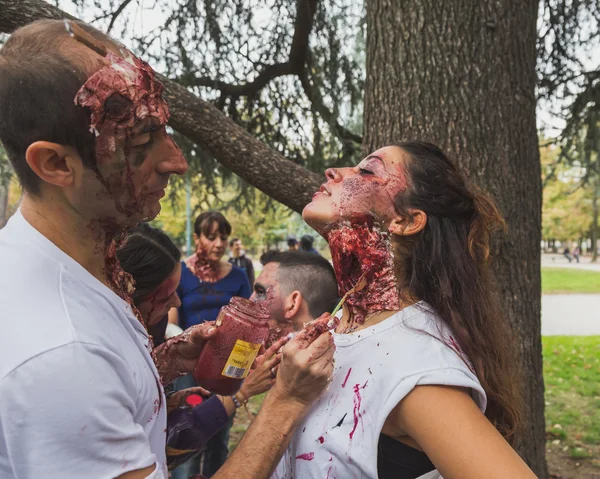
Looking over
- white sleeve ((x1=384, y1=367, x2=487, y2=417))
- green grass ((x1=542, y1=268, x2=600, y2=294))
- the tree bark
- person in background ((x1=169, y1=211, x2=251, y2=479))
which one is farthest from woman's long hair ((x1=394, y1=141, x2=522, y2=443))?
green grass ((x1=542, y1=268, x2=600, y2=294))

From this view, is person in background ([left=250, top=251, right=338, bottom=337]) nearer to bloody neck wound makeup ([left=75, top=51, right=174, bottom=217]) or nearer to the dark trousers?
bloody neck wound makeup ([left=75, top=51, right=174, bottom=217])

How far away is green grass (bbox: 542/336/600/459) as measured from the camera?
217 inches

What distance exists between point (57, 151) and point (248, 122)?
158 inches

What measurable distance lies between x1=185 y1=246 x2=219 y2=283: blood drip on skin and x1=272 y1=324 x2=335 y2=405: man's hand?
308 centimetres

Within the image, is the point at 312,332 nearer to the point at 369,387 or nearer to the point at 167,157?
the point at 369,387

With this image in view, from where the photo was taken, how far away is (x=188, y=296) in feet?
14.6

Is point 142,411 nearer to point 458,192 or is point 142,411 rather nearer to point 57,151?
point 57,151

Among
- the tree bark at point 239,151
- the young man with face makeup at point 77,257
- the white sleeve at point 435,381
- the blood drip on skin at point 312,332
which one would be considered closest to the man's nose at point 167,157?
the young man with face makeup at point 77,257

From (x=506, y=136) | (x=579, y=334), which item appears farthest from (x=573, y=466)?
(x=579, y=334)

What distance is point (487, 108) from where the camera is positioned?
2938mm

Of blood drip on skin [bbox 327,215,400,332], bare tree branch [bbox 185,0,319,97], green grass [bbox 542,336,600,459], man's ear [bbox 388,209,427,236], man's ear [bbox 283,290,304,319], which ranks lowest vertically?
green grass [bbox 542,336,600,459]

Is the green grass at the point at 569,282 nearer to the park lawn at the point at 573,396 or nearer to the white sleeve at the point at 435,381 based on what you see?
the park lawn at the point at 573,396

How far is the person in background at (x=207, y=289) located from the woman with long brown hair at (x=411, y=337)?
2599mm

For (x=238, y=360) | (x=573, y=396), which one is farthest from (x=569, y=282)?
(x=238, y=360)
